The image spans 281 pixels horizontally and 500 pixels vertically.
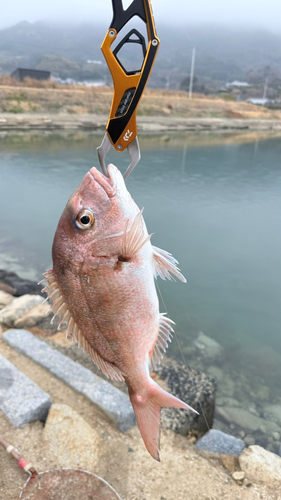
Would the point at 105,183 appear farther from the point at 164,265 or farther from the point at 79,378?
the point at 79,378

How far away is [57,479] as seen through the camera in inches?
117

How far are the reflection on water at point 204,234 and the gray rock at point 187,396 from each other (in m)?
0.87

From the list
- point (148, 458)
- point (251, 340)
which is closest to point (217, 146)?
point (251, 340)

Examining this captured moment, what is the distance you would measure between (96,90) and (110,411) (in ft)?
148

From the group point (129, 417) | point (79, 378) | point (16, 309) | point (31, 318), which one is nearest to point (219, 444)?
point (129, 417)

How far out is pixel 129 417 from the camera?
12.7ft

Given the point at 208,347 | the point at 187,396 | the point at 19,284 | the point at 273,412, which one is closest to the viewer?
the point at 187,396

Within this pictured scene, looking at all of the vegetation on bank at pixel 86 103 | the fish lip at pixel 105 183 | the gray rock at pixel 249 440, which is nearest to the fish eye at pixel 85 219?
the fish lip at pixel 105 183

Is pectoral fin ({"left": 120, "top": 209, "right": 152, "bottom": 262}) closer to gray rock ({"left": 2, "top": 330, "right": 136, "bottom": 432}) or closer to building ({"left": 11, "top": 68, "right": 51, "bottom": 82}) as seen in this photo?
gray rock ({"left": 2, "top": 330, "right": 136, "bottom": 432})

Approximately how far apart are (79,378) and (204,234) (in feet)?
26.2

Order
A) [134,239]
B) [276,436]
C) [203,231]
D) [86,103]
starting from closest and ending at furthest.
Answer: [134,239], [276,436], [203,231], [86,103]

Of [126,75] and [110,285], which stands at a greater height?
[126,75]

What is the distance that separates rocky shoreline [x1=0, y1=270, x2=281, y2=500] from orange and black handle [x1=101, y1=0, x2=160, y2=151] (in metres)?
3.06

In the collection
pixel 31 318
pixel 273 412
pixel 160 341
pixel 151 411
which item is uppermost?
pixel 160 341
